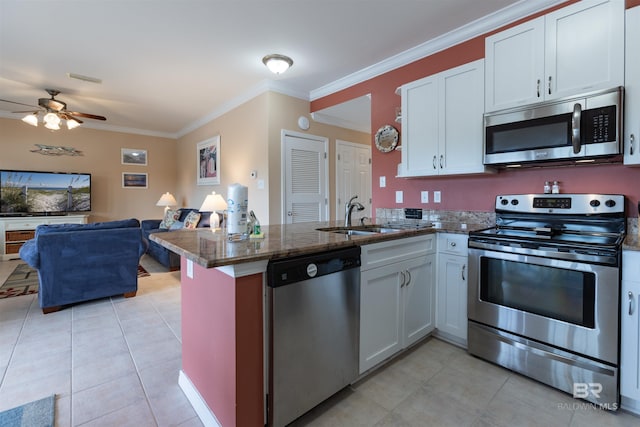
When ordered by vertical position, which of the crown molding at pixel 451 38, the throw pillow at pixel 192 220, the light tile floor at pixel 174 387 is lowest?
the light tile floor at pixel 174 387

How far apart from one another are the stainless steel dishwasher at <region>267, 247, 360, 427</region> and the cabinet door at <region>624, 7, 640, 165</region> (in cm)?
170

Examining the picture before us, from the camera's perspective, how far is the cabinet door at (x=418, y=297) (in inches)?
83.0

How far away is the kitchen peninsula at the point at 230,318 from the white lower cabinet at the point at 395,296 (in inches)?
14.6

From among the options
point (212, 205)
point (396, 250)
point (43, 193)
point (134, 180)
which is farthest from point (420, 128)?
point (43, 193)

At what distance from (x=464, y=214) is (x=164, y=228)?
528 cm

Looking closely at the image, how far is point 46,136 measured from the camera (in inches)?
224

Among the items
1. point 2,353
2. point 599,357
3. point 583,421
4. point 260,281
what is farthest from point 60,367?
point 599,357

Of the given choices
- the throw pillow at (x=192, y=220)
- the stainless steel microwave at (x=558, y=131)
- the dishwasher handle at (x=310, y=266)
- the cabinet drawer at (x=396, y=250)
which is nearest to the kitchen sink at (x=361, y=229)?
the cabinet drawer at (x=396, y=250)

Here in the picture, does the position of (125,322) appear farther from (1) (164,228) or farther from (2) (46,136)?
(2) (46,136)

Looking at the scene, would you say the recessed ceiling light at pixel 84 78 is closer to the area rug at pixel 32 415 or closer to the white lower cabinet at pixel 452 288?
the area rug at pixel 32 415

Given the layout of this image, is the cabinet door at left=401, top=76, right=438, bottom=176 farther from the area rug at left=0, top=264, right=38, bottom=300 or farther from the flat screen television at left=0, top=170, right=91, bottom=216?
the flat screen television at left=0, top=170, right=91, bottom=216

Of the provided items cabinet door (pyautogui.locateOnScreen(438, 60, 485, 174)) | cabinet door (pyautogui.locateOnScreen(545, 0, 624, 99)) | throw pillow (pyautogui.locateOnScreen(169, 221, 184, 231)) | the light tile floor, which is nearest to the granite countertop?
the light tile floor

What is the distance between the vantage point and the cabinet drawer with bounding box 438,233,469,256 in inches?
87.1

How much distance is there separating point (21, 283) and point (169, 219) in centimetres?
236
